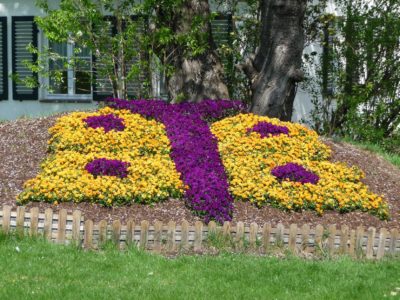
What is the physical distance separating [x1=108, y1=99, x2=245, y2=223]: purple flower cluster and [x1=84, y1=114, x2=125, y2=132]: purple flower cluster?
628 mm

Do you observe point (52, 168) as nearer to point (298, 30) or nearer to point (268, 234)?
point (268, 234)

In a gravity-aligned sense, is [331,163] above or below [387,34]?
below

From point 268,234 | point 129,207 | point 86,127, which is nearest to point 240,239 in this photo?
point 268,234

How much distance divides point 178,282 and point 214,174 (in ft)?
9.14

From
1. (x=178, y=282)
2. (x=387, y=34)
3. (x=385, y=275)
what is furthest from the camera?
(x=387, y=34)

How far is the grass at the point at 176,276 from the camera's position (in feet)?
20.5

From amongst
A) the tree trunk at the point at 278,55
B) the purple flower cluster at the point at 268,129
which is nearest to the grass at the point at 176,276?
the purple flower cluster at the point at 268,129

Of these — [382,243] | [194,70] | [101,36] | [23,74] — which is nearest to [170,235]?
[382,243]

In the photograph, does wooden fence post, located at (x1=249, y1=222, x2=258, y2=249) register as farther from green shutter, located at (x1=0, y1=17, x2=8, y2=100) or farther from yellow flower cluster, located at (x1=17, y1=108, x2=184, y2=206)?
green shutter, located at (x1=0, y1=17, x2=8, y2=100)

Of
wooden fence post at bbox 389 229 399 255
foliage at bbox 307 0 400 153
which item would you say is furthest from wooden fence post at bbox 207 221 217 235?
foliage at bbox 307 0 400 153

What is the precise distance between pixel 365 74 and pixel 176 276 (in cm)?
846

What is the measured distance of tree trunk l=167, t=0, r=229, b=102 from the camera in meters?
13.2

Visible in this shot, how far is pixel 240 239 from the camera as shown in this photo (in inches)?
311

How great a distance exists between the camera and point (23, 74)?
696 inches
